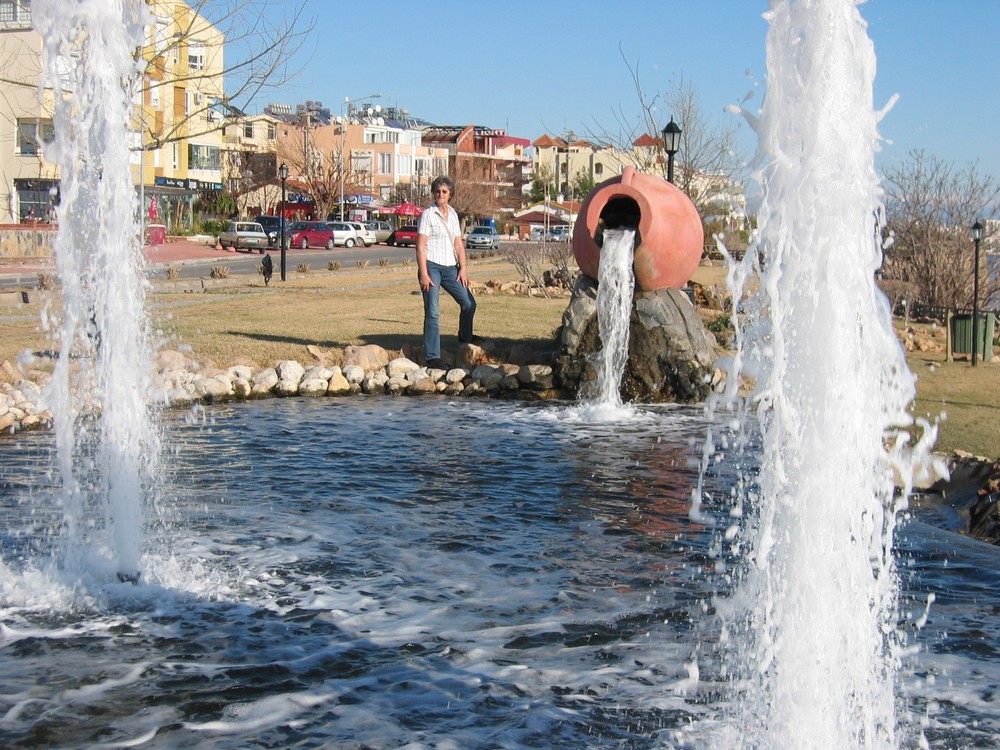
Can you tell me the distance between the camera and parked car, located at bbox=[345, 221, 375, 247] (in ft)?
190

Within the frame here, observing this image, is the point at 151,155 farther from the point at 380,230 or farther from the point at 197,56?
the point at 380,230

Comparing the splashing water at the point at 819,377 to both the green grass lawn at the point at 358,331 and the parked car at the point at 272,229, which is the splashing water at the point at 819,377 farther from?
the parked car at the point at 272,229

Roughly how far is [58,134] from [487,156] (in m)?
104

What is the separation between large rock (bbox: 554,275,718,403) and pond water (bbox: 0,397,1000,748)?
2911 mm

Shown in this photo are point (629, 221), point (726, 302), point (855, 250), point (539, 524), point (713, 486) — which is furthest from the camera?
point (726, 302)

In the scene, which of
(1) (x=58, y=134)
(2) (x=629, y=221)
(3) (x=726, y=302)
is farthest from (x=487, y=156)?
(1) (x=58, y=134)

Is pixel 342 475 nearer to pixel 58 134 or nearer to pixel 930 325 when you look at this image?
pixel 58 134

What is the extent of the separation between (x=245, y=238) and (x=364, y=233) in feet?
33.9

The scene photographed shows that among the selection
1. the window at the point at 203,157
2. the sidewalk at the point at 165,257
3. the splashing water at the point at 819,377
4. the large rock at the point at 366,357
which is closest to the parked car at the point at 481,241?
the sidewalk at the point at 165,257

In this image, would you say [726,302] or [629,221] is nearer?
[629,221]

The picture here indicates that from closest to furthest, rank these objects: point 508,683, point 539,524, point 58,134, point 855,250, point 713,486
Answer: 1. point 855,250
2. point 508,683
3. point 58,134
4. point 539,524
5. point 713,486

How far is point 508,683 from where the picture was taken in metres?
4.66

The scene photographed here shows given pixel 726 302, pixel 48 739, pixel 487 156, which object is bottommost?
pixel 48 739

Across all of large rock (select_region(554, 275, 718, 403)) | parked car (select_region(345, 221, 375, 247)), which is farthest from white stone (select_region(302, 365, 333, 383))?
parked car (select_region(345, 221, 375, 247))
